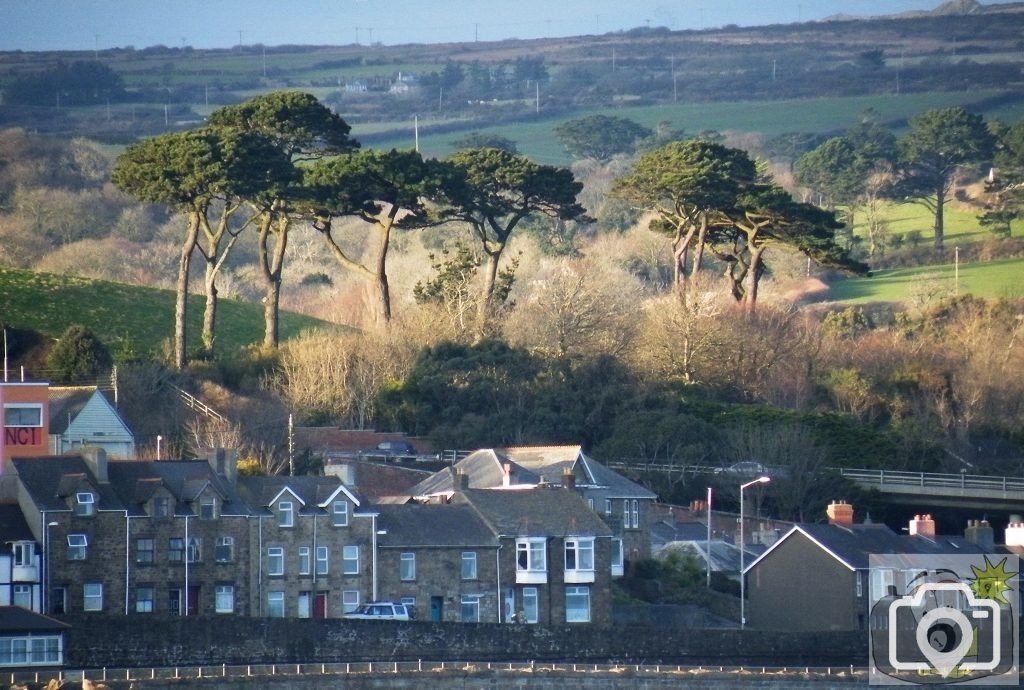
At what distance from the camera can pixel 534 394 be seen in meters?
75.3

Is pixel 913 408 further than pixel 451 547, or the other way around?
pixel 913 408

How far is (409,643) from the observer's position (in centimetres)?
5181

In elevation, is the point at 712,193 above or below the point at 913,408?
above

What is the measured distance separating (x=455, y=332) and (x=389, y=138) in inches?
3931

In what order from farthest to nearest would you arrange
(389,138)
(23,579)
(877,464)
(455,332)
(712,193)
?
(389,138) → (712,193) → (455,332) → (877,464) → (23,579)

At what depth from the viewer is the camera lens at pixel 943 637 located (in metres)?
54.5

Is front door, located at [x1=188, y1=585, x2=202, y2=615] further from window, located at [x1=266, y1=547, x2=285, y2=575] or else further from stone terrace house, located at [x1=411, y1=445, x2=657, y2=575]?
stone terrace house, located at [x1=411, y1=445, x2=657, y2=575]

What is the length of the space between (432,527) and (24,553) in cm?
1011

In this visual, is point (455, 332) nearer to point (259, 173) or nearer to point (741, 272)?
point (259, 173)

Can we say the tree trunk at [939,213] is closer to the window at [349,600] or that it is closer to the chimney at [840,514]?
the chimney at [840,514]

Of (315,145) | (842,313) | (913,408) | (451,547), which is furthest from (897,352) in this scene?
(451,547)

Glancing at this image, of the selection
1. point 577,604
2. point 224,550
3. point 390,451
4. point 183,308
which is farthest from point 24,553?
point 183,308

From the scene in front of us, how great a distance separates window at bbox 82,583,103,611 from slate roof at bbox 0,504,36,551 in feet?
5.31

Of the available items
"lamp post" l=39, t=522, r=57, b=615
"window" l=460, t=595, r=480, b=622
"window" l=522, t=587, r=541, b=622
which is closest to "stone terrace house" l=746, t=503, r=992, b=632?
"window" l=522, t=587, r=541, b=622
